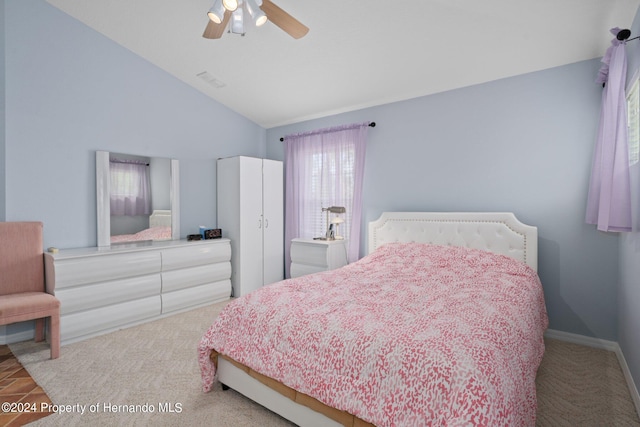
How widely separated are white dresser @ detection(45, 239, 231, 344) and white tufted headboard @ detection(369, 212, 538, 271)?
6.61 feet

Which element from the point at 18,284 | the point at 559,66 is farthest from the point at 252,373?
the point at 559,66

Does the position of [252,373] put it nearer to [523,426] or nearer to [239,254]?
[523,426]

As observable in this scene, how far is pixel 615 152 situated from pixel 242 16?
2688 millimetres

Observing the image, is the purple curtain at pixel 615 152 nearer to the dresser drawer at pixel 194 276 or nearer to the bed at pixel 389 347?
the bed at pixel 389 347

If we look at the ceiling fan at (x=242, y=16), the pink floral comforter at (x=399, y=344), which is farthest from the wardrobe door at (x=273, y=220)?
the ceiling fan at (x=242, y=16)

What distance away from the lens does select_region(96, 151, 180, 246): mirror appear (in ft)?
11.4

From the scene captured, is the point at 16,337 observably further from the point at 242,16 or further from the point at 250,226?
the point at 242,16

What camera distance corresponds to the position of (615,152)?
87.2 inches

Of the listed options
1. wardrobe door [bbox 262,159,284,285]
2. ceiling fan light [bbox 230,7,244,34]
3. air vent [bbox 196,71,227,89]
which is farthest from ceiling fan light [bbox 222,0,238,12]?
wardrobe door [bbox 262,159,284,285]

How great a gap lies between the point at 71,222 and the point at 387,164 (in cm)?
352

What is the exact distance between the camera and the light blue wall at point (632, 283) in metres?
2.03

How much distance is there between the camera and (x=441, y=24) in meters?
2.64

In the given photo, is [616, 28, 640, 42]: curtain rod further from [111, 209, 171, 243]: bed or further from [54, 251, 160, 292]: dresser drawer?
[111, 209, 171, 243]: bed

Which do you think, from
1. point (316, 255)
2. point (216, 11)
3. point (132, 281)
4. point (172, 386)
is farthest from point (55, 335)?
point (216, 11)
